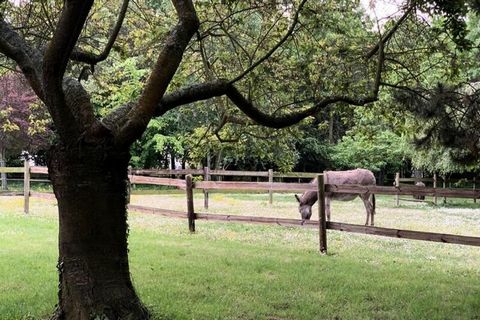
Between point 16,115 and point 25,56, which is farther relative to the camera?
point 16,115

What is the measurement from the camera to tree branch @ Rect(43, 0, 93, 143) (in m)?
3.45

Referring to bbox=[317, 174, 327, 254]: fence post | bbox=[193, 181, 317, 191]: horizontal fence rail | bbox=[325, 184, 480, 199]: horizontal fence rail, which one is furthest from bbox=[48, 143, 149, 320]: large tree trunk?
bbox=[193, 181, 317, 191]: horizontal fence rail

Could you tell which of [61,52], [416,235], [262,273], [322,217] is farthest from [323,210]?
[61,52]

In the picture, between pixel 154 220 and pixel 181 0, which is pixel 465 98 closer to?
pixel 181 0

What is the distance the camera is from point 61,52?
142 inches

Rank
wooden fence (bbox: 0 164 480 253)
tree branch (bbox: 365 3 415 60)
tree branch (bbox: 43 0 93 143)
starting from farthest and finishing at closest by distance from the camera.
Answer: wooden fence (bbox: 0 164 480 253) < tree branch (bbox: 365 3 415 60) < tree branch (bbox: 43 0 93 143)

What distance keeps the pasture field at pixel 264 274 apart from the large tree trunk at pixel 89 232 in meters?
0.74

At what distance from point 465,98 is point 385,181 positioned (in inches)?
1345

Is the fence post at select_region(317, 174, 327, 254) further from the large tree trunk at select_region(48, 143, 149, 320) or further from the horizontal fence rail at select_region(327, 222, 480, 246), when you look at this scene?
the large tree trunk at select_region(48, 143, 149, 320)

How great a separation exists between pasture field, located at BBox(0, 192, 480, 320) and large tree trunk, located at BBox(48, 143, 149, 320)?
0.74m

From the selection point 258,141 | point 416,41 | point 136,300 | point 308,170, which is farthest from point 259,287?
point 308,170

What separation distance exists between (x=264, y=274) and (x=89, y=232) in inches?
134

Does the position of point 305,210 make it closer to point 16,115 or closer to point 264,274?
point 264,274

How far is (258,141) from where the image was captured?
8297mm
